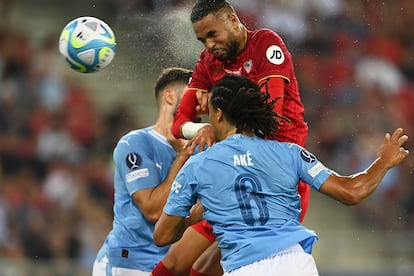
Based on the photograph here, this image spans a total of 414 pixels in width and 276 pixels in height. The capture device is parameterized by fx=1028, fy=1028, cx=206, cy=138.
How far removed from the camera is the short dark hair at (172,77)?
7.39 metres

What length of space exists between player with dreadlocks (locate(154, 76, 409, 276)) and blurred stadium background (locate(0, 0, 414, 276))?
506 cm

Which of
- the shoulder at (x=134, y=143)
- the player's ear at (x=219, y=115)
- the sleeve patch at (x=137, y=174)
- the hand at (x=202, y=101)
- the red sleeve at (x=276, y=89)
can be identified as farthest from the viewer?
the shoulder at (x=134, y=143)

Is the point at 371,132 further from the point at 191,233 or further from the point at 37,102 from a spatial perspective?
the point at 191,233

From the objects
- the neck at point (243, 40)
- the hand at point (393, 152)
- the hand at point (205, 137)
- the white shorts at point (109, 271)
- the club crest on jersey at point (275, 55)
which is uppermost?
the neck at point (243, 40)

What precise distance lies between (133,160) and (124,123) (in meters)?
6.32

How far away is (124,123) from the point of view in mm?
13367

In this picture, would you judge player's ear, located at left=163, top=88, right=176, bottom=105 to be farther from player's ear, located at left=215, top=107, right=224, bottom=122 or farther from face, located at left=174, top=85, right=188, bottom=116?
player's ear, located at left=215, top=107, right=224, bottom=122

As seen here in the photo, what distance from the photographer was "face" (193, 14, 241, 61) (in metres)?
6.21

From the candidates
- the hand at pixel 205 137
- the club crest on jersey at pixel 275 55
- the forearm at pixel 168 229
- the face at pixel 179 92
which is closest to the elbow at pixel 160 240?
the forearm at pixel 168 229

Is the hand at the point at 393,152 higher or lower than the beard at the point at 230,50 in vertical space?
lower

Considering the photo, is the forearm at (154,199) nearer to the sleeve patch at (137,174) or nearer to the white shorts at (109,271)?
the sleeve patch at (137,174)

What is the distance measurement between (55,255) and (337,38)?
4.83 m

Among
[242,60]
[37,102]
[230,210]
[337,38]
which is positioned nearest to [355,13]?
[337,38]

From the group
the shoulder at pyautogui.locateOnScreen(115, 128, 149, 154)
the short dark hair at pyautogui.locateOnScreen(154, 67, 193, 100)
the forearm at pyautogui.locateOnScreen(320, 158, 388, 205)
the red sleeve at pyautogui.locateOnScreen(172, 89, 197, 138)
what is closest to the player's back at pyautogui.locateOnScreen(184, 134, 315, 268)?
the forearm at pyautogui.locateOnScreen(320, 158, 388, 205)
